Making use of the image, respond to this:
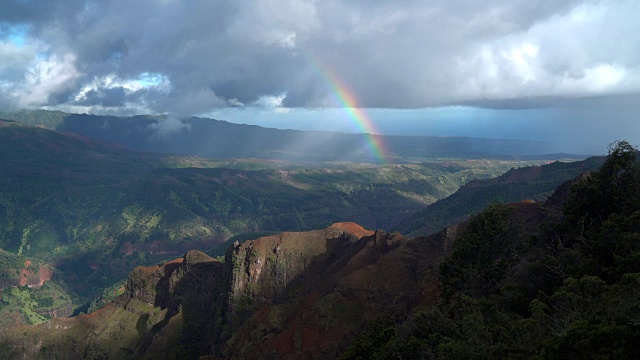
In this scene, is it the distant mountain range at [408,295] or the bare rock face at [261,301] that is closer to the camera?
the distant mountain range at [408,295]

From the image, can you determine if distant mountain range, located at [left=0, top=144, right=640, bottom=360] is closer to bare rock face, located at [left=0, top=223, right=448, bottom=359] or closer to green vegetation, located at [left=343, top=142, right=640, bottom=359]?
green vegetation, located at [left=343, top=142, right=640, bottom=359]

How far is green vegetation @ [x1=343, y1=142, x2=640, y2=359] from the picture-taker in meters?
26.2

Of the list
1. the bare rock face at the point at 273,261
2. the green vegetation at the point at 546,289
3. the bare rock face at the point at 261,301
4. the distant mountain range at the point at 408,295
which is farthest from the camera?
the bare rock face at the point at 273,261

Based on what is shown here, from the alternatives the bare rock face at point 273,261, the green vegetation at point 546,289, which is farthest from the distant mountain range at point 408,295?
the bare rock face at point 273,261

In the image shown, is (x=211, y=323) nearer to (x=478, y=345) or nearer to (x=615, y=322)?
(x=478, y=345)

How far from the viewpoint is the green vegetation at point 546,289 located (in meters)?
26.2

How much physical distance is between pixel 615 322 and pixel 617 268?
41.3 feet

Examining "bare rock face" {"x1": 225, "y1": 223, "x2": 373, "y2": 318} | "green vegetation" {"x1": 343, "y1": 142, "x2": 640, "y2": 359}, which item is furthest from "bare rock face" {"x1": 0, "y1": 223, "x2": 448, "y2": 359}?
"green vegetation" {"x1": 343, "y1": 142, "x2": 640, "y2": 359}

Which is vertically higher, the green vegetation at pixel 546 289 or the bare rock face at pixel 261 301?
the green vegetation at pixel 546 289

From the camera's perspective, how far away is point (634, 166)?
5356 centimetres

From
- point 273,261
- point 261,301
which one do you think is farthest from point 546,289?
point 273,261

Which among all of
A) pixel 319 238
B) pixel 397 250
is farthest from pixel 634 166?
pixel 319 238

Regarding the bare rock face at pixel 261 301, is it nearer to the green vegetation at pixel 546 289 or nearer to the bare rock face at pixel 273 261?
the bare rock face at pixel 273 261

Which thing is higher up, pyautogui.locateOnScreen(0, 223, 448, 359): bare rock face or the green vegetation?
the green vegetation
